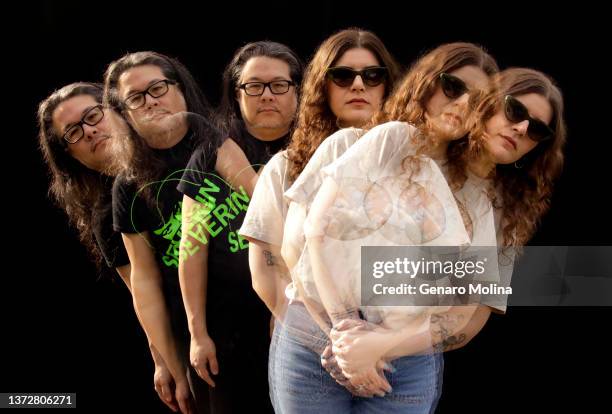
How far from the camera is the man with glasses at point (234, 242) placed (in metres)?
2.07

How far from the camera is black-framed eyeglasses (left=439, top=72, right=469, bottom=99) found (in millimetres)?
1750

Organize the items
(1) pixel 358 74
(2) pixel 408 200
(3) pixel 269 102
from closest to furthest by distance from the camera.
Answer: (2) pixel 408 200, (1) pixel 358 74, (3) pixel 269 102

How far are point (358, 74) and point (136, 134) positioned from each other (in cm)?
68

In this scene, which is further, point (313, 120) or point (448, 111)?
point (313, 120)

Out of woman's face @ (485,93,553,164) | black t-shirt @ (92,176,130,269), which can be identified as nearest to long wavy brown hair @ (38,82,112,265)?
black t-shirt @ (92,176,130,269)

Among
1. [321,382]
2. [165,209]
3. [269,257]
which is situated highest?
[165,209]

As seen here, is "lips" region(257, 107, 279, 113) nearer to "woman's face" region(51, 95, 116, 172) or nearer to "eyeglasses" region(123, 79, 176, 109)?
"eyeglasses" region(123, 79, 176, 109)

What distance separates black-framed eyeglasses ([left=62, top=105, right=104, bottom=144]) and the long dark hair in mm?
40

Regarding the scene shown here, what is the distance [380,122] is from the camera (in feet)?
5.93

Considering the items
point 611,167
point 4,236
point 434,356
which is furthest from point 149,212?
point 611,167

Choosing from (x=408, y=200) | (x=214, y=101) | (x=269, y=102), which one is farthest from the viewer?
(x=214, y=101)

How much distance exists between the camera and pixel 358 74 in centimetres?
188

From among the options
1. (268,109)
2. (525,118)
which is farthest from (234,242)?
(525,118)

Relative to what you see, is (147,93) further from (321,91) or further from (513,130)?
(513,130)
